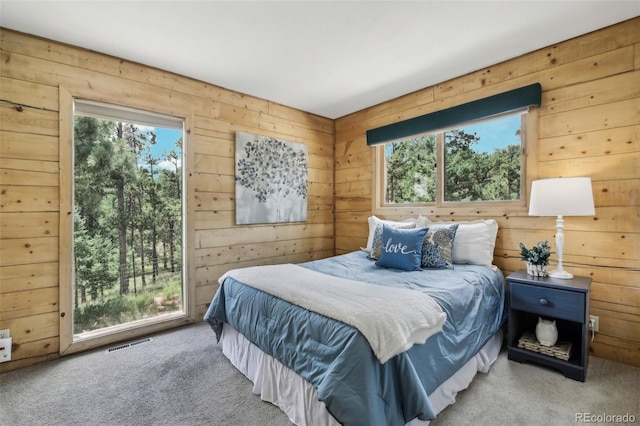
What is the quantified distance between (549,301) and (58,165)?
373 centimetres

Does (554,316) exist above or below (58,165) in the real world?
below

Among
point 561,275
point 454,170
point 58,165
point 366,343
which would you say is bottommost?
point 366,343

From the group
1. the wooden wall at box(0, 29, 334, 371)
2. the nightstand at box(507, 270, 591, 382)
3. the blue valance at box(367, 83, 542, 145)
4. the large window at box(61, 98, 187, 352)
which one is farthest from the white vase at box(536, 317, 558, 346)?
the large window at box(61, 98, 187, 352)

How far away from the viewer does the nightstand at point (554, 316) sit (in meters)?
1.87

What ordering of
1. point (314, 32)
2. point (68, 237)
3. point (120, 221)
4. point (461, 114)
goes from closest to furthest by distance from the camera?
point (314, 32) → point (68, 237) → point (120, 221) → point (461, 114)

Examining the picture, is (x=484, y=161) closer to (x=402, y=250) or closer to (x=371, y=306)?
(x=402, y=250)

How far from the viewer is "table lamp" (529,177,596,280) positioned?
1.94 metres

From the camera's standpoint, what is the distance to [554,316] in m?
1.95

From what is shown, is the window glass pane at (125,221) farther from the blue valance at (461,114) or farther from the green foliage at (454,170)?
the green foliage at (454,170)

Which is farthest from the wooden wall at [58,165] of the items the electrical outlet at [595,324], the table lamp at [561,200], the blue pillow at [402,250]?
the electrical outlet at [595,324]

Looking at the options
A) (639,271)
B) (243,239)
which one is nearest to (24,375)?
(243,239)

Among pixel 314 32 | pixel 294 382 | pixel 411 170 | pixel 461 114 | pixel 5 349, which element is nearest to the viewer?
pixel 294 382

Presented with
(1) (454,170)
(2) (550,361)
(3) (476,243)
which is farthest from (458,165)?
(2) (550,361)

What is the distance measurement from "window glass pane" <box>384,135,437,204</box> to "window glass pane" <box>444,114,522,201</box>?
0.57ft
